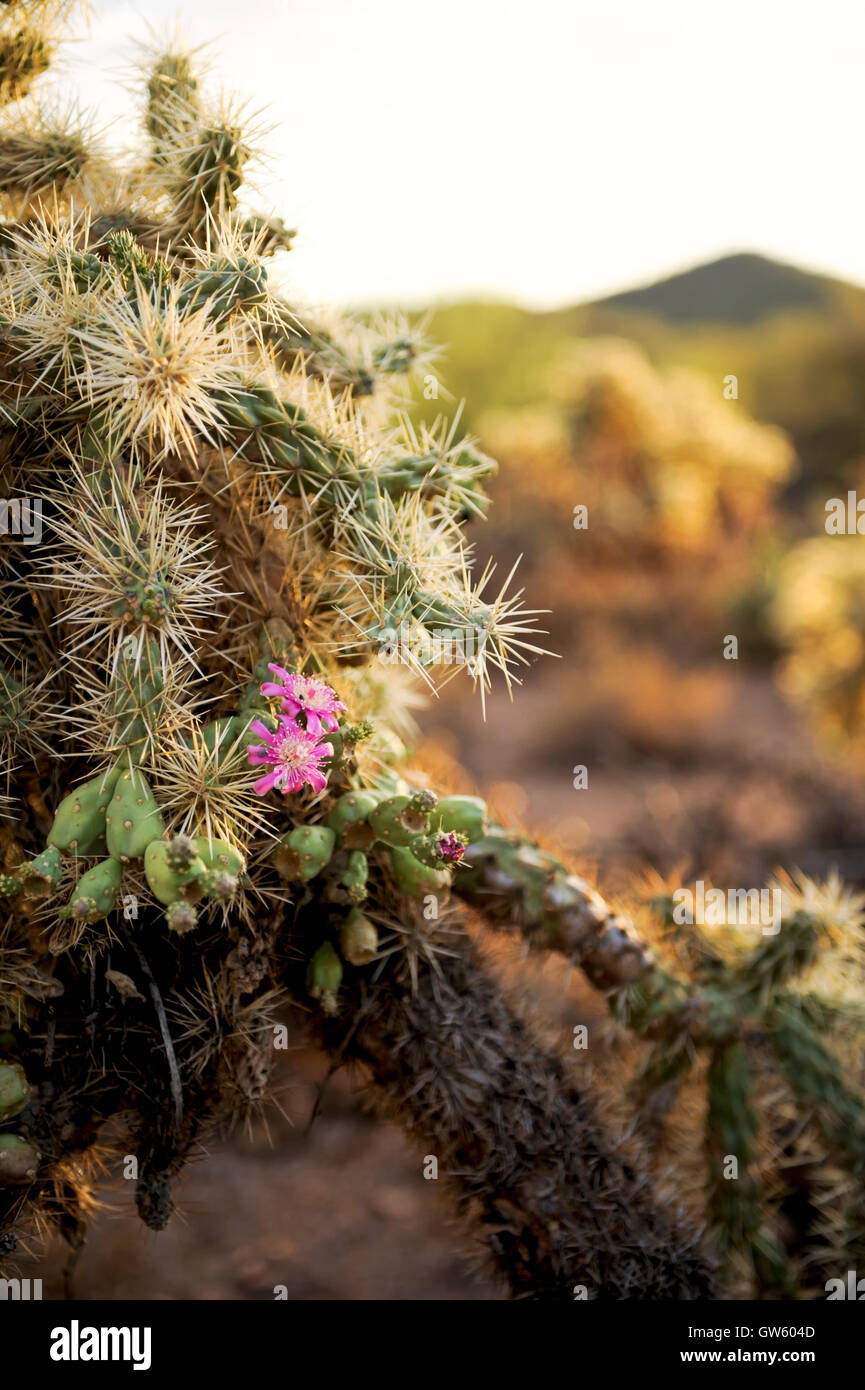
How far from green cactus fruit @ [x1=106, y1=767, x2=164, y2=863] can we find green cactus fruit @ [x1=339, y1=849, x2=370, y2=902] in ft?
0.87

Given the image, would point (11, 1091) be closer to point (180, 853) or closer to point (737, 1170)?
point (180, 853)

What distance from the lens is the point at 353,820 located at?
4.48 feet

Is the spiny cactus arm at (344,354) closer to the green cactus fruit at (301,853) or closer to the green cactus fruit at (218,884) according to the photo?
the green cactus fruit at (301,853)

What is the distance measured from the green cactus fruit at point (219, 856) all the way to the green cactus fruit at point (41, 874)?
158 millimetres

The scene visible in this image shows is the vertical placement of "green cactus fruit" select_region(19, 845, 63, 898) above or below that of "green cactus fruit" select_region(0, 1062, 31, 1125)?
above

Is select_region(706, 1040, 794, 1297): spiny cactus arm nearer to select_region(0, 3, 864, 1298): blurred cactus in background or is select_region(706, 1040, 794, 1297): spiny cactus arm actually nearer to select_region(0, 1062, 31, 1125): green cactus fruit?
select_region(0, 3, 864, 1298): blurred cactus in background

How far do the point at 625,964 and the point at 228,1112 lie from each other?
731 millimetres

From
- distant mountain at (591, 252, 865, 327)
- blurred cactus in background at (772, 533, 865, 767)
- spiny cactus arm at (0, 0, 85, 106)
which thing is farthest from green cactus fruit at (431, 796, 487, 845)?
distant mountain at (591, 252, 865, 327)

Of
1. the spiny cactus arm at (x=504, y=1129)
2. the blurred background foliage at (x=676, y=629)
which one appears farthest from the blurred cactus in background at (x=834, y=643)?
the spiny cactus arm at (x=504, y=1129)

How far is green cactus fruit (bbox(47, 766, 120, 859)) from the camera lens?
47.4 inches

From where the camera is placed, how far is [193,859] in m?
1.11

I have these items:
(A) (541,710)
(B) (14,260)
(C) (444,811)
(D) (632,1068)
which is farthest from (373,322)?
(A) (541,710)

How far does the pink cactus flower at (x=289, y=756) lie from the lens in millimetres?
1201

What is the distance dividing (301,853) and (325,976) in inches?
8.8
